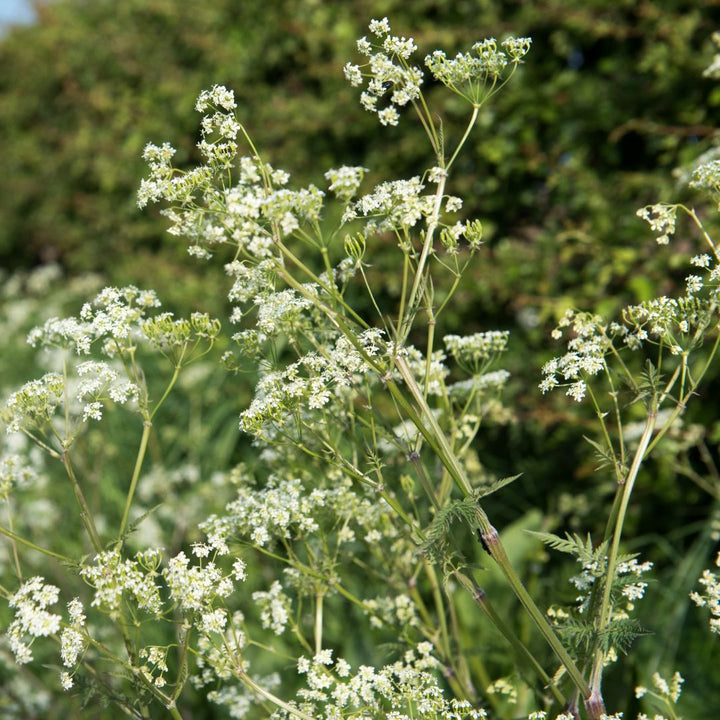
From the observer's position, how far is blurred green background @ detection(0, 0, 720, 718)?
340 cm

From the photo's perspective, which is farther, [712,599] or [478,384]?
[478,384]

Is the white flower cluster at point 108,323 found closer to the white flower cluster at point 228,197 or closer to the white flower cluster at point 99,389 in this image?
the white flower cluster at point 99,389

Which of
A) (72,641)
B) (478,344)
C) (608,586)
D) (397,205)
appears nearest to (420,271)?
(397,205)

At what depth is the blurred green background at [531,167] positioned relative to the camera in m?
3.40

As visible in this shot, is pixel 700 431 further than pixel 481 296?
No

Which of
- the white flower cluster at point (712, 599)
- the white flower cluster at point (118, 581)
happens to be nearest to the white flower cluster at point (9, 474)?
the white flower cluster at point (118, 581)

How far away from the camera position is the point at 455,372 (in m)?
3.71

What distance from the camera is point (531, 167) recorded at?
12.7 feet

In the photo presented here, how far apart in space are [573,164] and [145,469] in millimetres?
2772

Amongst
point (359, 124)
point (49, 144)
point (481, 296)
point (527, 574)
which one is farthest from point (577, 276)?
point (49, 144)

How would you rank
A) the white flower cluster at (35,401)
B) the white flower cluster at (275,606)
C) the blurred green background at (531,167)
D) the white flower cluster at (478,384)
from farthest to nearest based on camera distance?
the blurred green background at (531,167) → the white flower cluster at (478,384) → the white flower cluster at (275,606) → the white flower cluster at (35,401)

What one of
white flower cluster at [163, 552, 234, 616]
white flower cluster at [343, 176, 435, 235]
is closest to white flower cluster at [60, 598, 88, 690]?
white flower cluster at [163, 552, 234, 616]

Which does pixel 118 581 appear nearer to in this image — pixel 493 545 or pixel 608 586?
pixel 493 545

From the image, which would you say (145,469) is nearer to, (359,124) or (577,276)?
(359,124)
